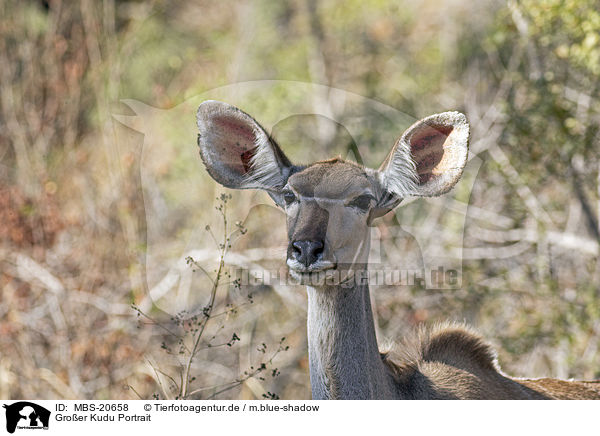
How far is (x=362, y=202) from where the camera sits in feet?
12.9

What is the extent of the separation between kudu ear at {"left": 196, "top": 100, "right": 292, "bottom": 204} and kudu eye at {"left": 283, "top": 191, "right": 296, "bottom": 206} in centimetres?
13

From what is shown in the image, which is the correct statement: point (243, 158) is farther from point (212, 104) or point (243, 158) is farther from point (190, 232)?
point (190, 232)

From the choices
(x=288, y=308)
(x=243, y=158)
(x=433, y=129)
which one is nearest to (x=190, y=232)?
(x=288, y=308)

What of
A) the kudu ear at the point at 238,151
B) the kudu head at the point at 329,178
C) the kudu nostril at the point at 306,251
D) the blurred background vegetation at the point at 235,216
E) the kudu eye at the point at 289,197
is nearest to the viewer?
the kudu nostril at the point at 306,251

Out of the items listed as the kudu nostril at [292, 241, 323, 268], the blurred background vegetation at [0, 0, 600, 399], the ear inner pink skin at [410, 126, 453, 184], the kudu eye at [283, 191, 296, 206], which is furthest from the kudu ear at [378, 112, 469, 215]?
the blurred background vegetation at [0, 0, 600, 399]

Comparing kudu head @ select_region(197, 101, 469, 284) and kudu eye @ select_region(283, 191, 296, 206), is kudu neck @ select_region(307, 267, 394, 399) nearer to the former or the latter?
kudu head @ select_region(197, 101, 469, 284)

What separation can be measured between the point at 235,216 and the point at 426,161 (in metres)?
3.66

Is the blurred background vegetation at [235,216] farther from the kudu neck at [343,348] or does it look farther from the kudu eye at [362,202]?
the kudu eye at [362,202]

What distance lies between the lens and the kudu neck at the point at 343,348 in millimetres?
3781

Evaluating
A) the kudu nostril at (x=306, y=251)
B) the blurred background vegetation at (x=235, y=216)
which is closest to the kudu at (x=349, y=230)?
the kudu nostril at (x=306, y=251)

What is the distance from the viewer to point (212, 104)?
13.4 ft
